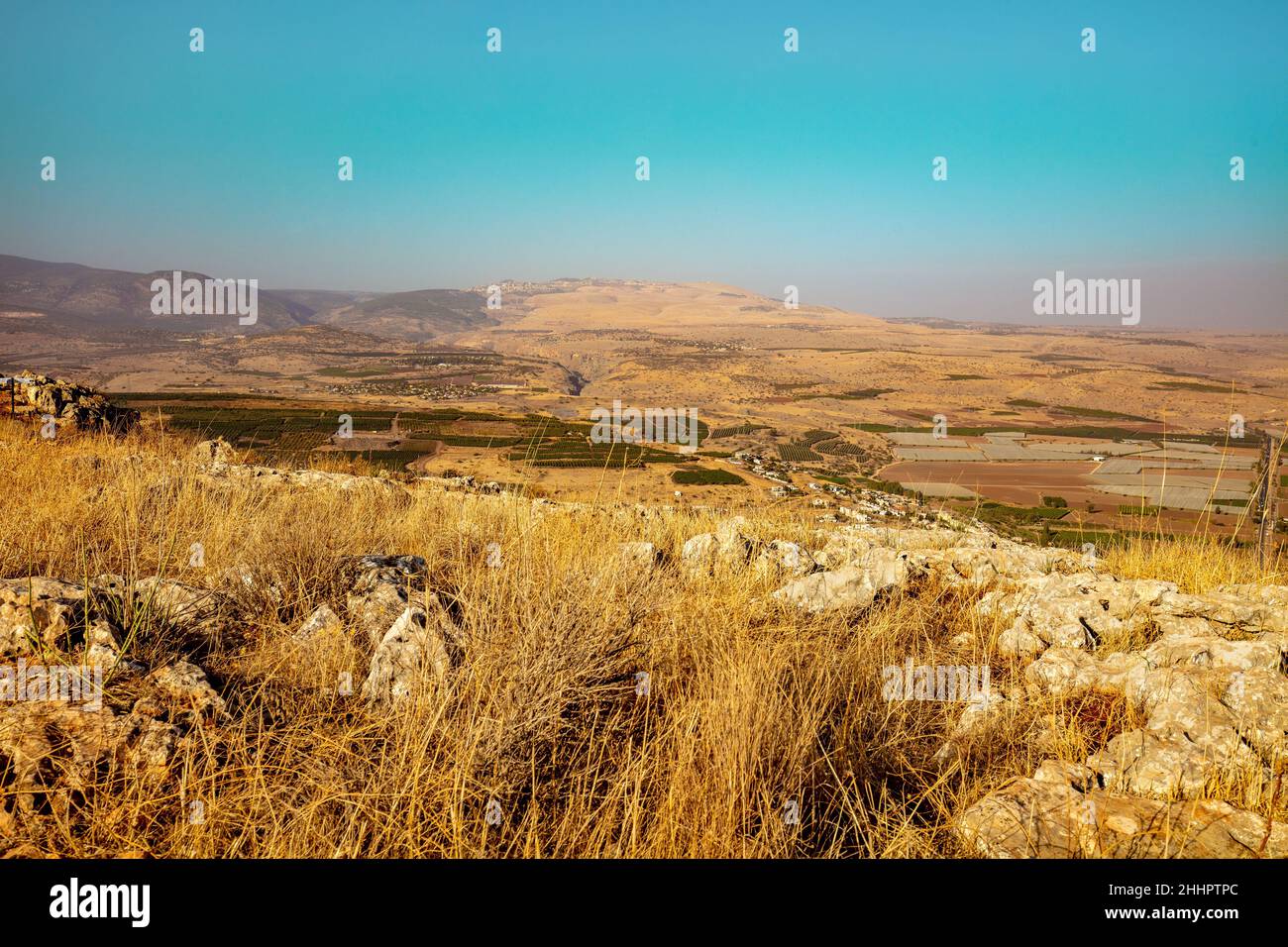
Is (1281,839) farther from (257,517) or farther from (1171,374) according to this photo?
(1171,374)

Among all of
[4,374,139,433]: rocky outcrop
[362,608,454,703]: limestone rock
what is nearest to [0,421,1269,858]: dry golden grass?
[362,608,454,703]: limestone rock

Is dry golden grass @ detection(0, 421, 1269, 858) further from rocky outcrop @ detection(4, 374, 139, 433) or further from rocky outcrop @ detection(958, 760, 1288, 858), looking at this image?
rocky outcrop @ detection(4, 374, 139, 433)

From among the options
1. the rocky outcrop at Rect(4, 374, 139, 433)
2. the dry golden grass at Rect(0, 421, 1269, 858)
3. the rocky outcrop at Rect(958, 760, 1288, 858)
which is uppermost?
the rocky outcrop at Rect(4, 374, 139, 433)

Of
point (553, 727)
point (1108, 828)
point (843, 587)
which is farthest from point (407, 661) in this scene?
point (843, 587)

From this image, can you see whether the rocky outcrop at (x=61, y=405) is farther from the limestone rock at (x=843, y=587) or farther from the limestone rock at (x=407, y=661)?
the limestone rock at (x=843, y=587)

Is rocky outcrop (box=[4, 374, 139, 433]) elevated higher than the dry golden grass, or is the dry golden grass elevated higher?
rocky outcrop (box=[4, 374, 139, 433])

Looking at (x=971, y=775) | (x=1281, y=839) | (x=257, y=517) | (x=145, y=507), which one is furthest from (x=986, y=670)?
(x=145, y=507)

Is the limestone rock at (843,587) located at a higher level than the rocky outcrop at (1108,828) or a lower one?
higher

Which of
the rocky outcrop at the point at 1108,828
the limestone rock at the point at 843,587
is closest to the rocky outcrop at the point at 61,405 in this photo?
the limestone rock at the point at 843,587
